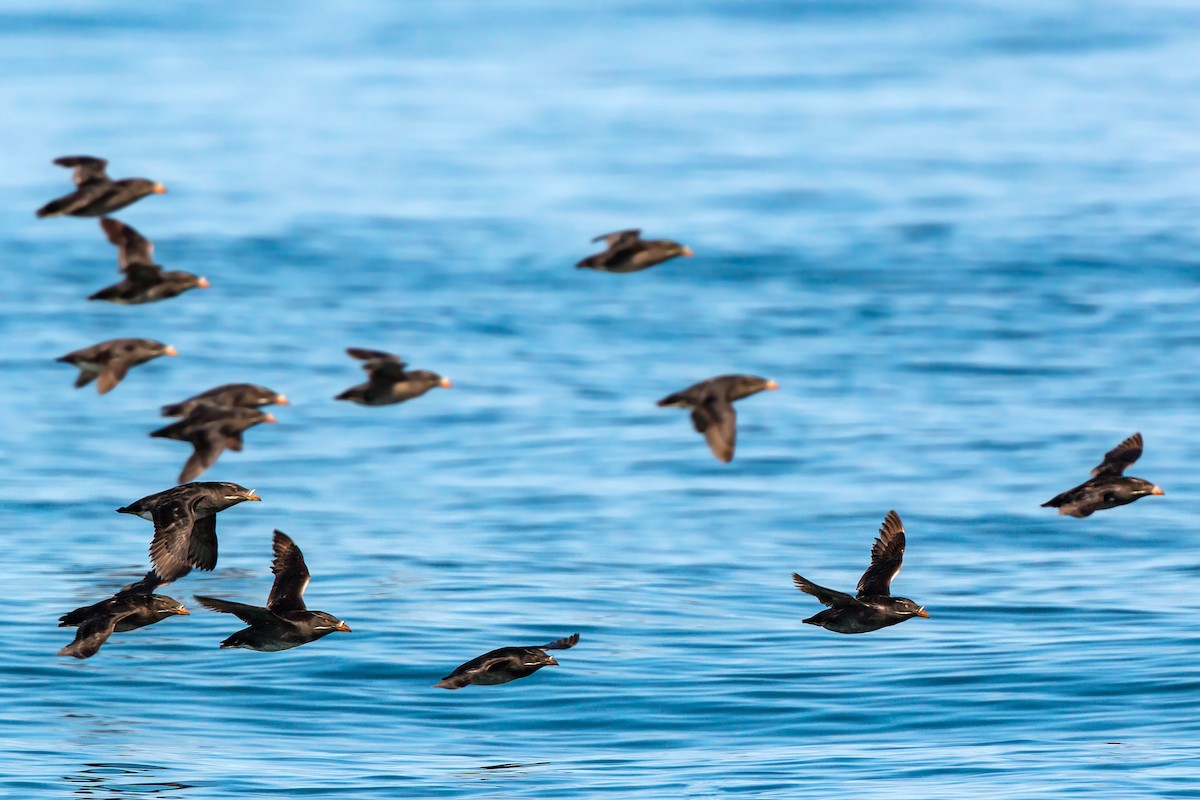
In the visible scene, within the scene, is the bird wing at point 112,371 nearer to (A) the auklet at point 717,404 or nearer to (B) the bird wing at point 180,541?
(B) the bird wing at point 180,541

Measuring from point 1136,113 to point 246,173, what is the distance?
151 feet

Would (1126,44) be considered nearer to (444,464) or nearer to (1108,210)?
(1108,210)

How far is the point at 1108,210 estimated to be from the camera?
250 feet

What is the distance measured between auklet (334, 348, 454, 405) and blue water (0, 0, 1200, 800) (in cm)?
545

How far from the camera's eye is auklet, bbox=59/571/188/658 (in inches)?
595

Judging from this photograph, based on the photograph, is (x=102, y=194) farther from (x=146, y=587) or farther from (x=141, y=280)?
(x=146, y=587)

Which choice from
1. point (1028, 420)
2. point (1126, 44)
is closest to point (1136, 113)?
point (1126, 44)

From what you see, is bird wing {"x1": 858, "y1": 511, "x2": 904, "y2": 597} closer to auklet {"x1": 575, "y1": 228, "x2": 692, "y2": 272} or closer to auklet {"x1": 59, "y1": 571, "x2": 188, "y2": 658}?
auklet {"x1": 575, "y1": 228, "x2": 692, "y2": 272}

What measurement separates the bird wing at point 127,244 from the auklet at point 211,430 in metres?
2.35

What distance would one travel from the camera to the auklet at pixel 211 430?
17.7 meters

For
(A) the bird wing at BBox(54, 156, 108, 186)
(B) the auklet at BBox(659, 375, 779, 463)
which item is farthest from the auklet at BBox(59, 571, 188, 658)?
(A) the bird wing at BBox(54, 156, 108, 186)

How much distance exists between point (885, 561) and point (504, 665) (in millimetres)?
3989

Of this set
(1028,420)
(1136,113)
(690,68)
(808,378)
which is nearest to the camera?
(1028,420)

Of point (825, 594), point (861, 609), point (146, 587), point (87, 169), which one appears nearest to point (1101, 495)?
point (861, 609)
